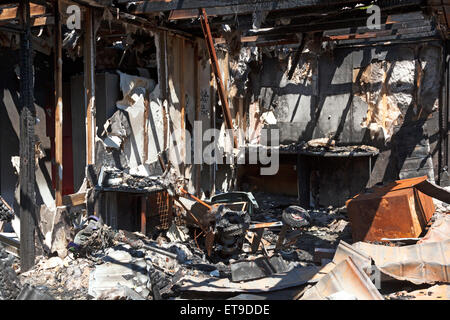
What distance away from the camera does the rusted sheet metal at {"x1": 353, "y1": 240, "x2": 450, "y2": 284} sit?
4990mm

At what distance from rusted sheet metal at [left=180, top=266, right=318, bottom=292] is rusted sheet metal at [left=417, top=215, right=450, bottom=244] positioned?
7.50ft

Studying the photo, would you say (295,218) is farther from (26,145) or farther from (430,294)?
(26,145)

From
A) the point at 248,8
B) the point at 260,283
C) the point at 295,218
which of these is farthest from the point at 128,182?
the point at 248,8

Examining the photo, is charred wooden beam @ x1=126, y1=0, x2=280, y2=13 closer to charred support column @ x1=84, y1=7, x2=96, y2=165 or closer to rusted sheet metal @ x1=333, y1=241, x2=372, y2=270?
charred support column @ x1=84, y1=7, x2=96, y2=165

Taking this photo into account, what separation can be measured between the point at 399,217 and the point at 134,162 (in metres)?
Result: 4.52

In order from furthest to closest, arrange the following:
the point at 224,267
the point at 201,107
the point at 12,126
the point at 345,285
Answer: the point at 201,107, the point at 12,126, the point at 224,267, the point at 345,285

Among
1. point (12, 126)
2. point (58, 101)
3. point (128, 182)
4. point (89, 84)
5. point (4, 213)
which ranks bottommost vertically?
point (4, 213)

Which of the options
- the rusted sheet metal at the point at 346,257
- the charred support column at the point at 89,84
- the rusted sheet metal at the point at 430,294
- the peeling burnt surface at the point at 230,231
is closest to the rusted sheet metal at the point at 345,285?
the rusted sheet metal at the point at 346,257

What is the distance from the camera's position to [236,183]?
12.7m

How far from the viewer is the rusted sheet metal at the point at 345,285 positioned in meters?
4.16

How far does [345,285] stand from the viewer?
14.0 feet

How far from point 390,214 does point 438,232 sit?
74 cm
